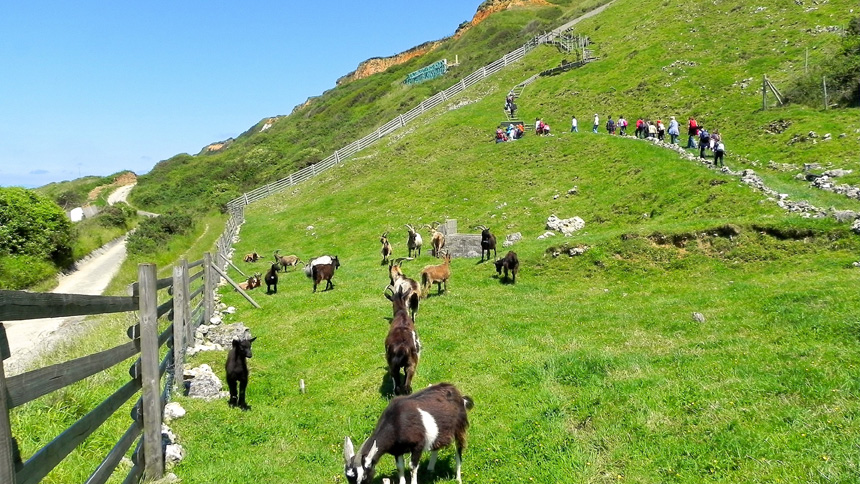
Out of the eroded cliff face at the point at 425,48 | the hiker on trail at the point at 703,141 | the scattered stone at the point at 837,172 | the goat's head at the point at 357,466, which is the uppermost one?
the eroded cliff face at the point at 425,48

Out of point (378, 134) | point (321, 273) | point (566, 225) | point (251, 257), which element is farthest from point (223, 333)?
point (378, 134)

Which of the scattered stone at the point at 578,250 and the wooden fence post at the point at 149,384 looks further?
the scattered stone at the point at 578,250

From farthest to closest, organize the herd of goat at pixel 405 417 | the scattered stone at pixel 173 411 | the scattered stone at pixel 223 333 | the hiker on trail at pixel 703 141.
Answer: the hiker on trail at pixel 703 141
the scattered stone at pixel 223 333
the scattered stone at pixel 173 411
the herd of goat at pixel 405 417

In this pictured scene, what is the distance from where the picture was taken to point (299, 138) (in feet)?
284

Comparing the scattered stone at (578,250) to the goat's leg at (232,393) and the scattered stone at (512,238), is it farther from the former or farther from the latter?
the goat's leg at (232,393)

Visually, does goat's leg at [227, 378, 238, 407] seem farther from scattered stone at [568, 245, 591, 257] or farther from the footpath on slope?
scattered stone at [568, 245, 591, 257]

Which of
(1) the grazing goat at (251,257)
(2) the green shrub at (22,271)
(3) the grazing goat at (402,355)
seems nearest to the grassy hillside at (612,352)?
(3) the grazing goat at (402,355)

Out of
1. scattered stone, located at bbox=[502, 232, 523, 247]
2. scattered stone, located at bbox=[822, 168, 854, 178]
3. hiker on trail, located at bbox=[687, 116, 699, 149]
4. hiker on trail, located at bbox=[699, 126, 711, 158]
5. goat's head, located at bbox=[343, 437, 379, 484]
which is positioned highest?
hiker on trail, located at bbox=[687, 116, 699, 149]

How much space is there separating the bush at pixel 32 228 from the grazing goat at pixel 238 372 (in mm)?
26256

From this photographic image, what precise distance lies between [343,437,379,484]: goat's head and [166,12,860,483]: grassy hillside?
3.85 ft

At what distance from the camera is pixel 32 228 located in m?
29.0

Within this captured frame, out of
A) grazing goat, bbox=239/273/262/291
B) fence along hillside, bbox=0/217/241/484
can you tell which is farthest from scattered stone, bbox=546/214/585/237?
fence along hillside, bbox=0/217/241/484

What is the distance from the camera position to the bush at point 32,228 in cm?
2812

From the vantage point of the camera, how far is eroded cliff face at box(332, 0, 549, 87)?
12594cm
